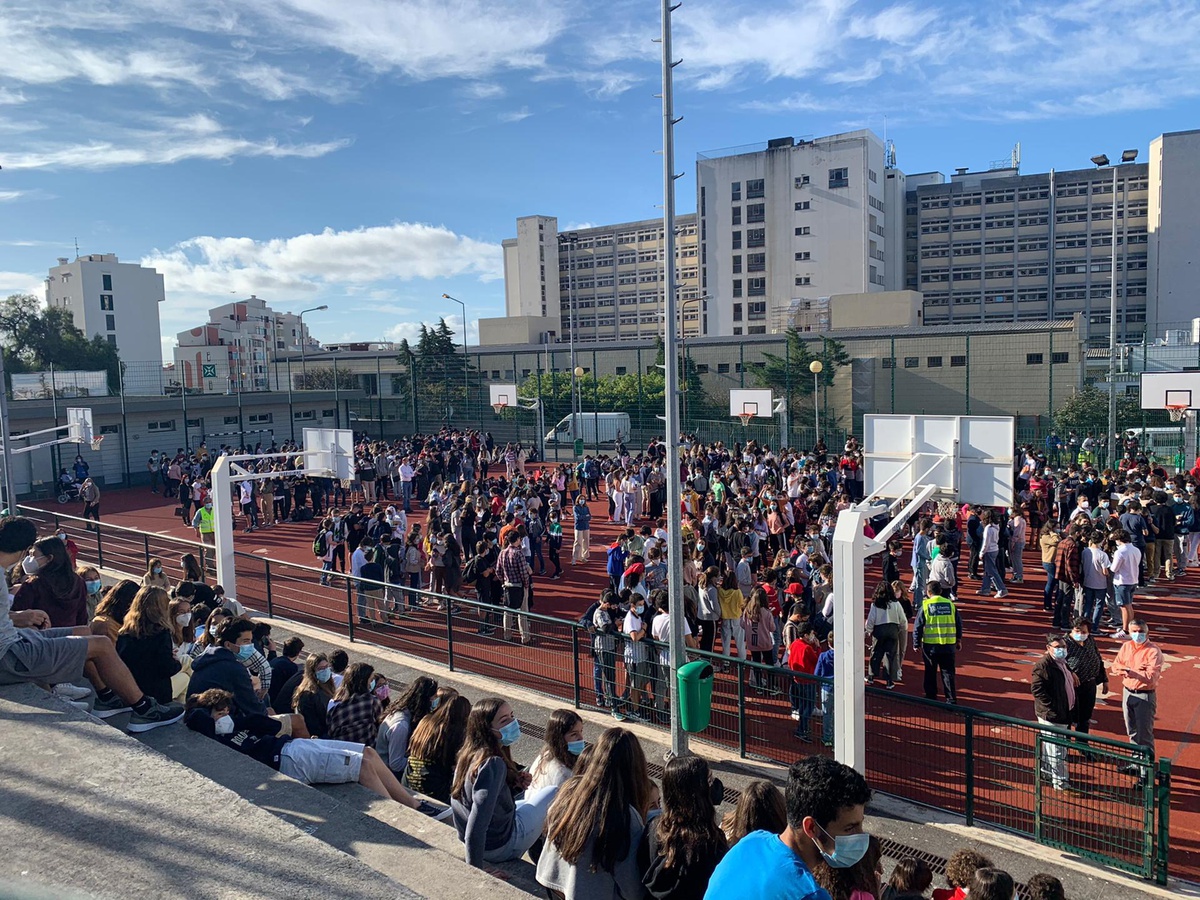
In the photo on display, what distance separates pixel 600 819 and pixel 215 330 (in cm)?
10912

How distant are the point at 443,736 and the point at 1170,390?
26.1 m

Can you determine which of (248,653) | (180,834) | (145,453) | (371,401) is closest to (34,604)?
(248,653)

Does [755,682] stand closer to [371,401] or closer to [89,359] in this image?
[371,401]

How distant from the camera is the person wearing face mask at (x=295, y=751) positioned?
17.5 ft

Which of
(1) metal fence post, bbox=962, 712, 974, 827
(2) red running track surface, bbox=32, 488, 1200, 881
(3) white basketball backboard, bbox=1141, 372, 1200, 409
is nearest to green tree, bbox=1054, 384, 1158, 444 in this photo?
(3) white basketball backboard, bbox=1141, 372, 1200, 409

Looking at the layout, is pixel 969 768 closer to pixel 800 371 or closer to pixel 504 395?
pixel 504 395

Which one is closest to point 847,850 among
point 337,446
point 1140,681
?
point 1140,681

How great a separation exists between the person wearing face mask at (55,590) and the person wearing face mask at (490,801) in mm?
4528

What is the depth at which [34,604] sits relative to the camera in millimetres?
7820

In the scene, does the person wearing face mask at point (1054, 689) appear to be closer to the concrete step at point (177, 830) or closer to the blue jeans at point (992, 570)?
the concrete step at point (177, 830)

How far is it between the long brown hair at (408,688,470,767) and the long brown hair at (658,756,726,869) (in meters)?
2.02

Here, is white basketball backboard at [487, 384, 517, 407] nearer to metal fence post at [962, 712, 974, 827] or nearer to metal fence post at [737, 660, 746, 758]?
metal fence post at [737, 660, 746, 758]

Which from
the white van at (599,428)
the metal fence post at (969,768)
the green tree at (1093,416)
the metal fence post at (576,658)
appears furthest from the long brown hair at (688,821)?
the white van at (599,428)

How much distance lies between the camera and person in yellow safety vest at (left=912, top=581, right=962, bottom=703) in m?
9.84
